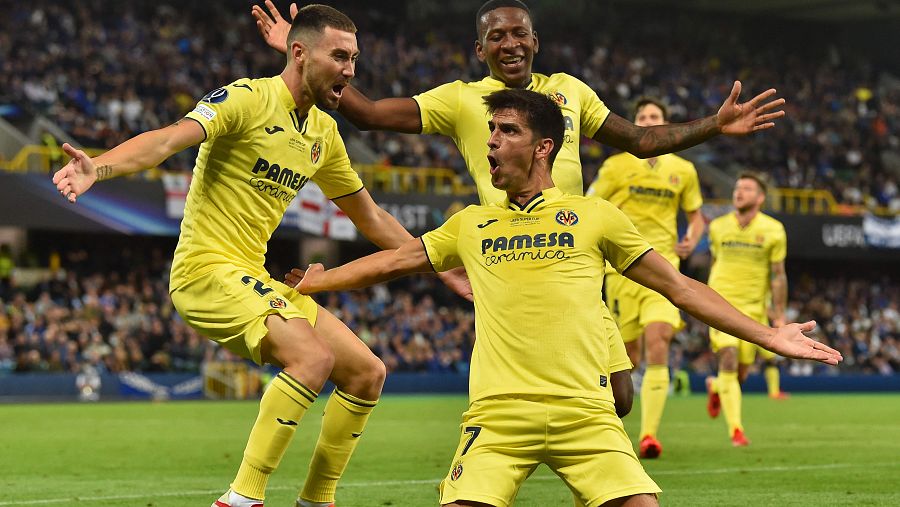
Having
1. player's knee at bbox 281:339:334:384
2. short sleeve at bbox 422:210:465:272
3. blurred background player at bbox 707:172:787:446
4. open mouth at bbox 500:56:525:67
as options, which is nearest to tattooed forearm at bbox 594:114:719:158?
open mouth at bbox 500:56:525:67

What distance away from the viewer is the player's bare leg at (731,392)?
12523 millimetres

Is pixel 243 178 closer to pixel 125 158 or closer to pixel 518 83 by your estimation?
pixel 125 158

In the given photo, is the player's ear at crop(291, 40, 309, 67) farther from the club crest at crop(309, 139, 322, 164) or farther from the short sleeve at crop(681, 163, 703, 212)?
the short sleeve at crop(681, 163, 703, 212)

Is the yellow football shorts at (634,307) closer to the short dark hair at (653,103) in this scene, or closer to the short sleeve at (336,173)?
the short dark hair at (653,103)

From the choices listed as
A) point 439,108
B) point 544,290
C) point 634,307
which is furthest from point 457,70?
point 544,290

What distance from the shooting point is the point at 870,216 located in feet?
130

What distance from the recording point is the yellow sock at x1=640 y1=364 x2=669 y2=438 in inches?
420

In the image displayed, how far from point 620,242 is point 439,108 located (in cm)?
236

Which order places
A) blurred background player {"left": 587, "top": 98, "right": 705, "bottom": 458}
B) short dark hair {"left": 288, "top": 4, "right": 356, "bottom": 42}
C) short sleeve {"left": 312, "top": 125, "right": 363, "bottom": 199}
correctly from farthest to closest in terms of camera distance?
blurred background player {"left": 587, "top": 98, "right": 705, "bottom": 458} → short sleeve {"left": 312, "top": 125, "right": 363, "bottom": 199} → short dark hair {"left": 288, "top": 4, "right": 356, "bottom": 42}

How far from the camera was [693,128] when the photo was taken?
7.20m

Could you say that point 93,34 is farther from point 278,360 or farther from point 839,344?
point 278,360

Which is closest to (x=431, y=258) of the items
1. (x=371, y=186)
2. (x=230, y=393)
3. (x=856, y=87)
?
(x=230, y=393)

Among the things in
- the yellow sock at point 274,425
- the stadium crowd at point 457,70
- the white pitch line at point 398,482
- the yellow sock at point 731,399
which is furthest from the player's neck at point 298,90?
the stadium crowd at point 457,70

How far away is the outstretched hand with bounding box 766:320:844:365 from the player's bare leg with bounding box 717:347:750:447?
7469mm
